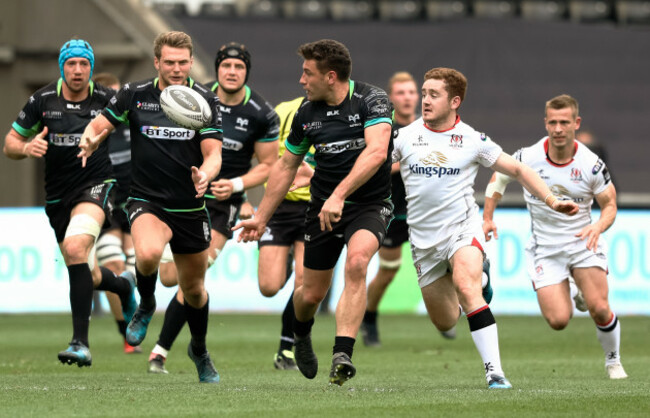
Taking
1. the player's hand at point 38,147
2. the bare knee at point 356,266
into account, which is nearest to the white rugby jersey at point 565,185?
the bare knee at point 356,266

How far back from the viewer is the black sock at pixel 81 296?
375 inches

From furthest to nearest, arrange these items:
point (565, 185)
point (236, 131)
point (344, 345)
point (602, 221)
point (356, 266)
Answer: point (236, 131) < point (565, 185) < point (602, 221) < point (356, 266) < point (344, 345)

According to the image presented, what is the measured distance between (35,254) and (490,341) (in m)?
10.8

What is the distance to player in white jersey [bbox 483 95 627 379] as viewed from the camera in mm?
10344

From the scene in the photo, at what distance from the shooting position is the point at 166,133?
30.2 ft

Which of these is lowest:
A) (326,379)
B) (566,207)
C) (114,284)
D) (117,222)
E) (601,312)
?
(326,379)

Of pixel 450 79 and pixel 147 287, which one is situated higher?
pixel 450 79

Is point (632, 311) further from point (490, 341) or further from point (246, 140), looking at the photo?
point (490, 341)

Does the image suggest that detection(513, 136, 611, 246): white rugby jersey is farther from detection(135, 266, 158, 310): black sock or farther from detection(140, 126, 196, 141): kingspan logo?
detection(135, 266, 158, 310): black sock

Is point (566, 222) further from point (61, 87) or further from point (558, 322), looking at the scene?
point (61, 87)

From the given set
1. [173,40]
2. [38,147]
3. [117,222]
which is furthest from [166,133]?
[117,222]

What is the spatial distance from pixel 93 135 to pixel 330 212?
199 centimetres

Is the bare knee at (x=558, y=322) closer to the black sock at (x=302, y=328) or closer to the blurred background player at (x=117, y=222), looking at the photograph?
the black sock at (x=302, y=328)

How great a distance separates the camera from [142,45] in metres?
23.8
